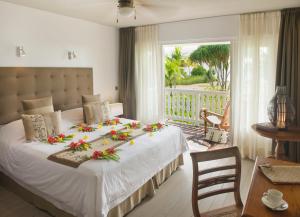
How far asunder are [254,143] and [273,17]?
2.03 metres

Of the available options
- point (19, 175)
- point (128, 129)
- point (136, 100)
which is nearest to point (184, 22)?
point (136, 100)

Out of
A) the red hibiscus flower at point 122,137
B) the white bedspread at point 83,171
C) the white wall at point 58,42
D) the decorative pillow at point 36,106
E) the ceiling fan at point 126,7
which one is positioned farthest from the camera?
the white wall at point 58,42

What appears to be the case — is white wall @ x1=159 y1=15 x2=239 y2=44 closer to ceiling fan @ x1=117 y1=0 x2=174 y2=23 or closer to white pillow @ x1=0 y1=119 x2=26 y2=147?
ceiling fan @ x1=117 y1=0 x2=174 y2=23

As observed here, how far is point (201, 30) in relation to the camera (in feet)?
14.1

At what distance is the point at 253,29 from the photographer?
379cm

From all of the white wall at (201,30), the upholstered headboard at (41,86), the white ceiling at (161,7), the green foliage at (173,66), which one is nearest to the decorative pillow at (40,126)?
the upholstered headboard at (41,86)

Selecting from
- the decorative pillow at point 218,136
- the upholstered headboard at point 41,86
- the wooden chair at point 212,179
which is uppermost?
the upholstered headboard at point 41,86

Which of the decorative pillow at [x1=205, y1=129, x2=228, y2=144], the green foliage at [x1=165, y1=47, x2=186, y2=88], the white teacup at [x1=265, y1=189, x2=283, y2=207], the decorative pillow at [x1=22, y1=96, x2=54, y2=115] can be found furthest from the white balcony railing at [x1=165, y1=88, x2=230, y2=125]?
the white teacup at [x1=265, y1=189, x2=283, y2=207]

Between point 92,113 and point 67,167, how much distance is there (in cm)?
162

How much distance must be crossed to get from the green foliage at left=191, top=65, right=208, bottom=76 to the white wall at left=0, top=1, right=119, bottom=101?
9.79ft

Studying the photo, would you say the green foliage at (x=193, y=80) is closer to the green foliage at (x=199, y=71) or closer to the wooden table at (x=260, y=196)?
the green foliage at (x=199, y=71)

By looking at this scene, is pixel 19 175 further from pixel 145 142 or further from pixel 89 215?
pixel 145 142

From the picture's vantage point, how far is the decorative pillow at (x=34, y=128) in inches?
113

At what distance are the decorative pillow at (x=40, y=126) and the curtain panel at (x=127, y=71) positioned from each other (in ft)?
7.39
